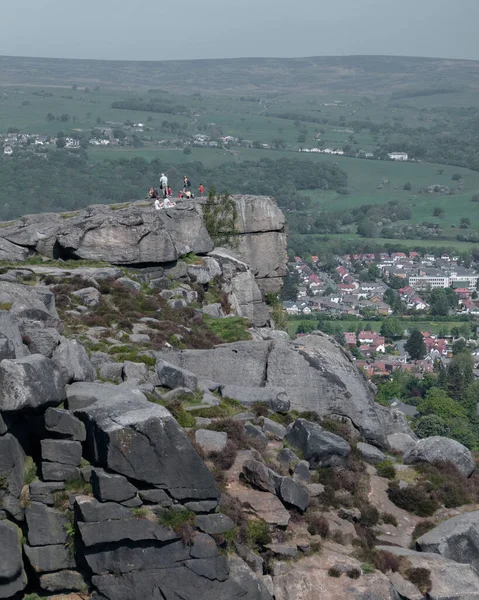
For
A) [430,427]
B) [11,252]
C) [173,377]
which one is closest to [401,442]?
[173,377]

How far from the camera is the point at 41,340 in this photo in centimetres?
1847

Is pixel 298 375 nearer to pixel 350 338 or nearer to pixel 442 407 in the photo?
pixel 442 407

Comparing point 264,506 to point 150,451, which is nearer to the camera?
point 150,451

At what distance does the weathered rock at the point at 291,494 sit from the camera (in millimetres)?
16672

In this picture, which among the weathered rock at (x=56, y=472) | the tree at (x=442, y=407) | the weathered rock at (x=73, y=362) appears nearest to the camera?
the weathered rock at (x=56, y=472)

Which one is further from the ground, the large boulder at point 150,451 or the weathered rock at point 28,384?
the weathered rock at point 28,384

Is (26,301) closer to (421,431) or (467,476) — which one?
(467,476)

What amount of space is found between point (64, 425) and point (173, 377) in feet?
14.0

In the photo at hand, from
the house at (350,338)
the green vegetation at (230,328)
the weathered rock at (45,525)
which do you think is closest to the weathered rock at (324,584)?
the weathered rock at (45,525)

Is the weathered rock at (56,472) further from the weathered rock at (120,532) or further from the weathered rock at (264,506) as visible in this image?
the weathered rock at (264,506)

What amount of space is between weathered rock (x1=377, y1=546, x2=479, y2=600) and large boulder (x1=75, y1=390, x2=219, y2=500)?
337 cm

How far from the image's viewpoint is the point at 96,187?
15500 centimetres

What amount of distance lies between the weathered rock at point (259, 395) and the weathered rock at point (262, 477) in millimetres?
3206

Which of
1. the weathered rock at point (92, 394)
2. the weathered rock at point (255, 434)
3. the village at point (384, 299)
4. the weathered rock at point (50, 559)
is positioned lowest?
the village at point (384, 299)
